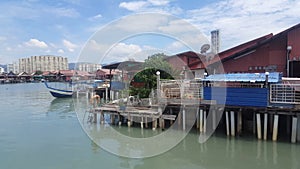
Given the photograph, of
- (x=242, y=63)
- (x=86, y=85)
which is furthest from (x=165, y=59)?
(x=86, y=85)

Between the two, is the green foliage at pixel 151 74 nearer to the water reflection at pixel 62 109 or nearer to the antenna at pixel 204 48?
the antenna at pixel 204 48

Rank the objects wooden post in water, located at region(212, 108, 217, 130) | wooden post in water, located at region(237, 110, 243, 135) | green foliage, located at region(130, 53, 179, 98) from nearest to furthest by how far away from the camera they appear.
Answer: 1. wooden post in water, located at region(237, 110, 243, 135)
2. wooden post in water, located at region(212, 108, 217, 130)
3. green foliage, located at region(130, 53, 179, 98)

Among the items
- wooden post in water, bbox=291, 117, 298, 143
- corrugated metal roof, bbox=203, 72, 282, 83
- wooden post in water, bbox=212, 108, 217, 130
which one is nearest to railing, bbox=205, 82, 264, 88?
corrugated metal roof, bbox=203, 72, 282, 83

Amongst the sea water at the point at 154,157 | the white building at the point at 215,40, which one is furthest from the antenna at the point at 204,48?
the sea water at the point at 154,157

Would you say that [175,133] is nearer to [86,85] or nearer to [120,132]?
[120,132]

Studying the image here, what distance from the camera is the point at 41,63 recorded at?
11125 centimetres

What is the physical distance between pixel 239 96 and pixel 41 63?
114 metres

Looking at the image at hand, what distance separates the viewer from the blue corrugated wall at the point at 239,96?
9358 millimetres

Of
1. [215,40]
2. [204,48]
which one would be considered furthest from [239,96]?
[215,40]

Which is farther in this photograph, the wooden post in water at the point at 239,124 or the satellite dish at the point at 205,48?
the satellite dish at the point at 205,48

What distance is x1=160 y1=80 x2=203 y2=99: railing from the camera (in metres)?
11.1

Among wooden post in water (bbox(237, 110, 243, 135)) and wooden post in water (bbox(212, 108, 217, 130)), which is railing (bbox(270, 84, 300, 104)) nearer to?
wooden post in water (bbox(237, 110, 243, 135))

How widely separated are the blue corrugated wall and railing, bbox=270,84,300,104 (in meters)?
0.29

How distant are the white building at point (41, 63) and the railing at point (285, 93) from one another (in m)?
109
